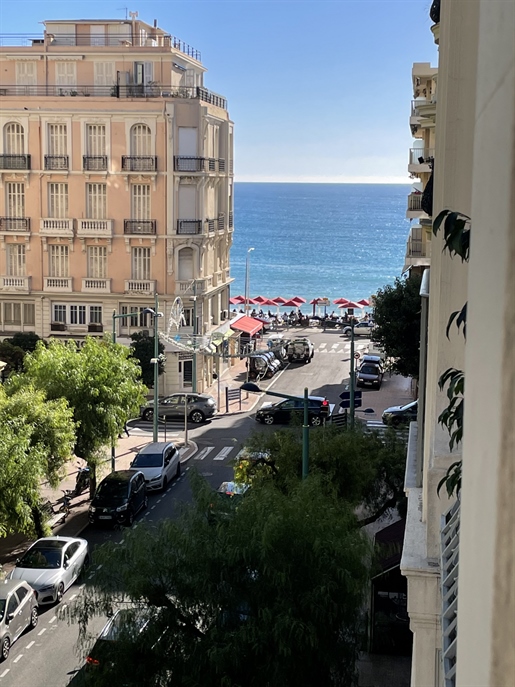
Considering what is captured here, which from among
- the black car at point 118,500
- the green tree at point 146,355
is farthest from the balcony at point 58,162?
the black car at point 118,500

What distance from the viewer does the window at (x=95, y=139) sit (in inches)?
1784

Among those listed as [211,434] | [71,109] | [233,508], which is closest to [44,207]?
[71,109]

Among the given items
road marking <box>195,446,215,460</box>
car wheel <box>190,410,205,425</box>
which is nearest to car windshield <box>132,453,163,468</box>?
road marking <box>195,446,215,460</box>

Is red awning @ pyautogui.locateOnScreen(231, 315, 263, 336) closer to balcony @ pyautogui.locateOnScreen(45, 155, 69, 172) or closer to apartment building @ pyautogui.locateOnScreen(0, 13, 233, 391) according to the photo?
apartment building @ pyautogui.locateOnScreen(0, 13, 233, 391)

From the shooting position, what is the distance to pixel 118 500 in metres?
26.8

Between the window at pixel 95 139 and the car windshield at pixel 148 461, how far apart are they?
19.2 metres

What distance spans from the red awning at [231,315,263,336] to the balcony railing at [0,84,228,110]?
13.0 metres

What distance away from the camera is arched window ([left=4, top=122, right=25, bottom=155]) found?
150ft

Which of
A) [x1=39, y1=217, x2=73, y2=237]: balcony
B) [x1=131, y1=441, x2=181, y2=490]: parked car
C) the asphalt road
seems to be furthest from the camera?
[x1=39, y1=217, x2=73, y2=237]: balcony

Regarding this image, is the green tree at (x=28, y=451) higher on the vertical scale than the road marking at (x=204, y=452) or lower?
higher

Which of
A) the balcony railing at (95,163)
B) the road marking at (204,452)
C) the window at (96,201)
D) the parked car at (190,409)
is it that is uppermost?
the balcony railing at (95,163)

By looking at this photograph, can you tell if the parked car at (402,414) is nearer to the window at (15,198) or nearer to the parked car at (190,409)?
the parked car at (190,409)

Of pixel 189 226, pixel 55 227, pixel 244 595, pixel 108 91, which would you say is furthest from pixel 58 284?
pixel 244 595

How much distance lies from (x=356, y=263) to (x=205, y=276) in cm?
15023
